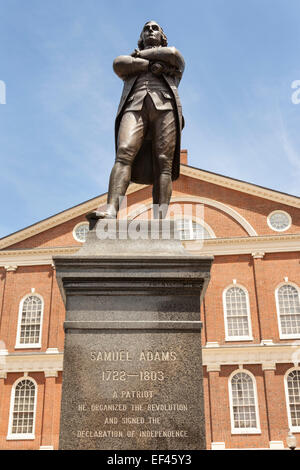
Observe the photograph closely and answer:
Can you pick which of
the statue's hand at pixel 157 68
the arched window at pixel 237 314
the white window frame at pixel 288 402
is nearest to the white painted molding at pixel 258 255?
the arched window at pixel 237 314

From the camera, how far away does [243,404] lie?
21938mm

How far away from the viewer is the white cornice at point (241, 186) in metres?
25.5

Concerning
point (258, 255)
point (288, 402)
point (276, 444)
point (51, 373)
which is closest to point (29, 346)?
point (51, 373)

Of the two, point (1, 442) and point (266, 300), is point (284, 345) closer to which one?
point (266, 300)

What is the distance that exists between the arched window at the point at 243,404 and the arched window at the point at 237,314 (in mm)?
1793

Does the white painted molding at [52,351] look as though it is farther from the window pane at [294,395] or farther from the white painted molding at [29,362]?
the window pane at [294,395]

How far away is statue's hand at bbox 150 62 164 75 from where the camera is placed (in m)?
5.42

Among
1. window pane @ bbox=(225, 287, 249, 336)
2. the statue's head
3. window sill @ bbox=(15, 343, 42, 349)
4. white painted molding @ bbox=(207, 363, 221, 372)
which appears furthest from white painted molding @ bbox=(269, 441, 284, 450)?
the statue's head

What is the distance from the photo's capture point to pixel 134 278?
4273mm

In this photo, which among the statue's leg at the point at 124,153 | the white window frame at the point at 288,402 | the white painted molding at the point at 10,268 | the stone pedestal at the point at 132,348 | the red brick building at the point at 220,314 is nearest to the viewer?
the stone pedestal at the point at 132,348

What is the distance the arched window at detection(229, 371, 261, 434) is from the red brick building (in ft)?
0.14

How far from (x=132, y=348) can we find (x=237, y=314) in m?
20.3

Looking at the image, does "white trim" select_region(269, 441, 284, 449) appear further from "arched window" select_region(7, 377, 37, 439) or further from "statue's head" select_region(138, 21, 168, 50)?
"statue's head" select_region(138, 21, 168, 50)
